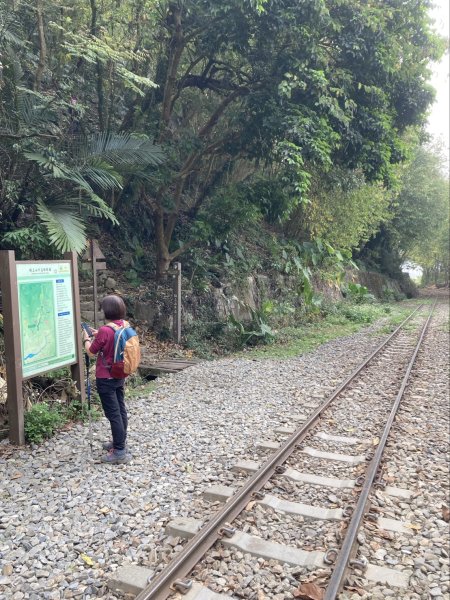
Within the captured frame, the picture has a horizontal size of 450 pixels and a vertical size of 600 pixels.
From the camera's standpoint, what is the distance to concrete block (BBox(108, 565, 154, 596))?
10.2ft

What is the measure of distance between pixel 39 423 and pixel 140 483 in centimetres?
168

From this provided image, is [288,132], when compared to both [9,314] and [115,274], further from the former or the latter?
[9,314]

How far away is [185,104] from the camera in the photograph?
43.2 feet

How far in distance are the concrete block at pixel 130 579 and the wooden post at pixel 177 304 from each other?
817 cm

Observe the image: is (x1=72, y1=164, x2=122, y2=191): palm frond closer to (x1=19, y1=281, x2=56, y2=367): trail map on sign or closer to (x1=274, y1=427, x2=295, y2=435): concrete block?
(x1=19, y1=281, x2=56, y2=367): trail map on sign

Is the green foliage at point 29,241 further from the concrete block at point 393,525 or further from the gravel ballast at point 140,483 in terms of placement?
the concrete block at point 393,525

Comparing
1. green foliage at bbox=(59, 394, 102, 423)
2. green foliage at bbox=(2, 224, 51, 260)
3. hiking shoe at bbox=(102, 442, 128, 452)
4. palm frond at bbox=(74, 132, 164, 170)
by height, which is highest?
palm frond at bbox=(74, 132, 164, 170)

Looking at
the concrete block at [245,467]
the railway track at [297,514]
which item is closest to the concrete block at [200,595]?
the railway track at [297,514]

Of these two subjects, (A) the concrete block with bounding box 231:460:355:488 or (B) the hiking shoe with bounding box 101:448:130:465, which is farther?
(B) the hiking shoe with bounding box 101:448:130:465

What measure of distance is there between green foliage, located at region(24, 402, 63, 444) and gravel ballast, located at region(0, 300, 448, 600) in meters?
0.12

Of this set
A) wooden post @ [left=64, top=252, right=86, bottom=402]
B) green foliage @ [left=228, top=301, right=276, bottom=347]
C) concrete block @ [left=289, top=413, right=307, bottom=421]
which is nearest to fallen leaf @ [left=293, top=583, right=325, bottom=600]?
concrete block @ [left=289, top=413, right=307, bottom=421]

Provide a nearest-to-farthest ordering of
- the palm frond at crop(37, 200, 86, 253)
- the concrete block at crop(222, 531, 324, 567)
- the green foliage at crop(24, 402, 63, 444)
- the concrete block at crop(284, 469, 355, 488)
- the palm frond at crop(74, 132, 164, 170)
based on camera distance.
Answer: the concrete block at crop(222, 531, 324, 567) < the concrete block at crop(284, 469, 355, 488) < the green foliage at crop(24, 402, 63, 444) < the palm frond at crop(37, 200, 86, 253) < the palm frond at crop(74, 132, 164, 170)

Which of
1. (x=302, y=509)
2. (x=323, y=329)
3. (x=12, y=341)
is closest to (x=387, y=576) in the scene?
(x=302, y=509)

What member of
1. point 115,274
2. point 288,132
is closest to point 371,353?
point 288,132
